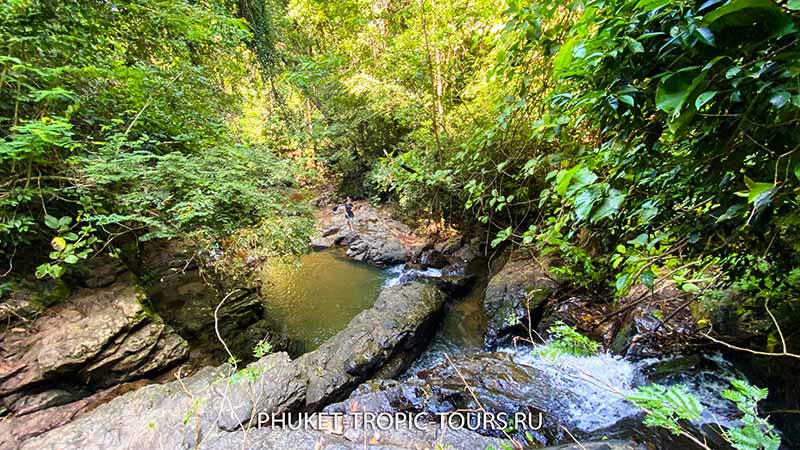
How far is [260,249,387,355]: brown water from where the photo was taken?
16.4 feet

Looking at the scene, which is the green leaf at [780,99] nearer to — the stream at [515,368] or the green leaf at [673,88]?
the green leaf at [673,88]

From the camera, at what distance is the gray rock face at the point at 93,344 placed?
261 cm

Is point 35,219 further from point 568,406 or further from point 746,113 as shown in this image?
point 568,406

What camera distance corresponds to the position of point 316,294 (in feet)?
20.1

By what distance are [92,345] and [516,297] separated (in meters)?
5.02

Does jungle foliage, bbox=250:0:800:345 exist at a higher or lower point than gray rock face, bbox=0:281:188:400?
higher

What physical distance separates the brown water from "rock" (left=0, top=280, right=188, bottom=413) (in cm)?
174

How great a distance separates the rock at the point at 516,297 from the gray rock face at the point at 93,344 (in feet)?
13.4

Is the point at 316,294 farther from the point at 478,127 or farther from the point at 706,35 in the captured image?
the point at 706,35

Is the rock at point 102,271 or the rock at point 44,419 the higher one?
the rock at point 102,271

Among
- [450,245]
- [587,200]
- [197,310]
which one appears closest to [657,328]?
[587,200]

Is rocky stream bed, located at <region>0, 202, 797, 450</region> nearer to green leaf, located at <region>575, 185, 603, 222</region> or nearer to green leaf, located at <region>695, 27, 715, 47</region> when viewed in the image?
green leaf, located at <region>575, 185, 603, 222</region>

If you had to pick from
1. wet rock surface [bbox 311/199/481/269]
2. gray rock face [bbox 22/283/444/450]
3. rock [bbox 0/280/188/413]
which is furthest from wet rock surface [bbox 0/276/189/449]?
wet rock surface [bbox 311/199/481/269]

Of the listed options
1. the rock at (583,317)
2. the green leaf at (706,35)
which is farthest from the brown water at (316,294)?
the green leaf at (706,35)
